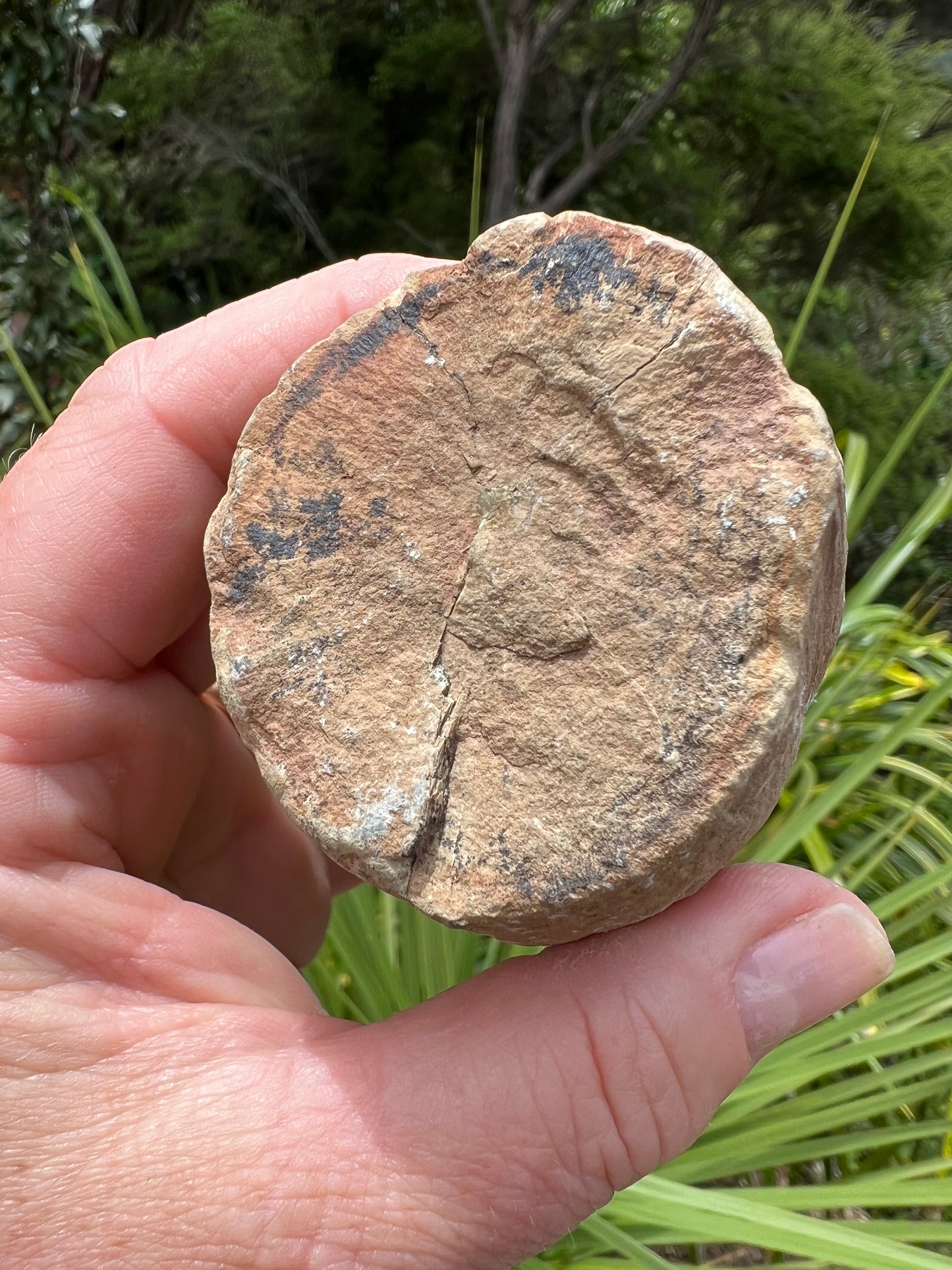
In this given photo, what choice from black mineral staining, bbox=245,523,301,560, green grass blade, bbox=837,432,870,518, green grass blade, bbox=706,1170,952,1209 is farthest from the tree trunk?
green grass blade, bbox=706,1170,952,1209

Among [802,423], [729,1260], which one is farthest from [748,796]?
[729,1260]

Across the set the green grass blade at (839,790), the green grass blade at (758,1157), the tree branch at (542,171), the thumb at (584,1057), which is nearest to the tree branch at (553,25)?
the tree branch at (542,171)

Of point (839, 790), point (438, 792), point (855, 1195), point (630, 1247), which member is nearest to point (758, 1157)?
point (855, 1195)

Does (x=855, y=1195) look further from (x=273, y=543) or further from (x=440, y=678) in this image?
(x=273, y=543)

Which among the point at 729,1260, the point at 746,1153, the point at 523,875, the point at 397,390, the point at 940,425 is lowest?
the point at 729,1260

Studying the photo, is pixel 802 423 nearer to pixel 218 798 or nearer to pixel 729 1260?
pixel 218 798

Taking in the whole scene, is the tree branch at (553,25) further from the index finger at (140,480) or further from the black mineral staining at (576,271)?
the black mineral staining at (576,271)

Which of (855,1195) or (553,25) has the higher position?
(553,25)
